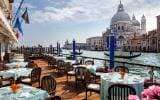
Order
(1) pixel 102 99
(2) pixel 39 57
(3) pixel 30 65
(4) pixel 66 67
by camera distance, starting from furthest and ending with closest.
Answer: (2) pixel 39 57
(4) pixel 66 67
(3) pixel 30 65
(1) pixel 102 99

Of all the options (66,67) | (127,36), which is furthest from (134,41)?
(66,67)

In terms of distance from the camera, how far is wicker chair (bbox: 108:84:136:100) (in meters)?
4.88

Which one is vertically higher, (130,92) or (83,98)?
(130,92)

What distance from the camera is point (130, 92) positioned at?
4.86 meters

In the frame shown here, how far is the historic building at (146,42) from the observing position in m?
107

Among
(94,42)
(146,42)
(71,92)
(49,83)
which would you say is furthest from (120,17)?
(49,83)

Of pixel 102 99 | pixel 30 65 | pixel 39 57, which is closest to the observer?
pixel 102 99

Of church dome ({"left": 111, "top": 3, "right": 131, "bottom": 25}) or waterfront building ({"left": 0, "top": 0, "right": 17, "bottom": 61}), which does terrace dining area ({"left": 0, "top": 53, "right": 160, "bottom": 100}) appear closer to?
waterfront building ({"left": 0, "top": 0, "right": 17, "bottom": 61})

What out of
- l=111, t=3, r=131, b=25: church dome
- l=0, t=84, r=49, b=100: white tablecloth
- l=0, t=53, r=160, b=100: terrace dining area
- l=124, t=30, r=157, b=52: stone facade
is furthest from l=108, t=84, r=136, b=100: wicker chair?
l=111, t=3, r=131, b=25: church dome

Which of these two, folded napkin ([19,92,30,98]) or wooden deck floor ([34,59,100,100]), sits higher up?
folded napkin ([19,92,30,98])

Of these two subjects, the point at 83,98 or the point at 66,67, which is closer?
the point at 83,98

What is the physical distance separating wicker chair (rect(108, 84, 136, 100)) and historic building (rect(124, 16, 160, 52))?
341 ft

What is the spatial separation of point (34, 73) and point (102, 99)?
280 centimetres

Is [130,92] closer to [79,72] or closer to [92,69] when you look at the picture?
[79,72]
